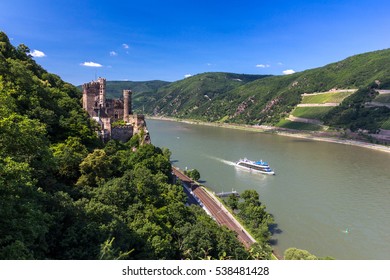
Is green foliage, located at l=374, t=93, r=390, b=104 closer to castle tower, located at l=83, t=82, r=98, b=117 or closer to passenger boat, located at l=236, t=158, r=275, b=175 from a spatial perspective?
passenger boat, located at l=236, t=158, r=275, b=175

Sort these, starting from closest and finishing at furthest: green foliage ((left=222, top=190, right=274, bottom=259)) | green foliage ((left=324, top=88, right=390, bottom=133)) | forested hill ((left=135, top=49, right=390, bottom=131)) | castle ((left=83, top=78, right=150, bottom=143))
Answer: green foliage ((left=222, top=190, right=274, bottom=259)) → castle ((left=83, top=78, right=150, bottom=143)) → green foliage ((left=324, top=88, right=390, bottom=133)) → forested hill ((left=135, top=49, right=390, bottom=131))

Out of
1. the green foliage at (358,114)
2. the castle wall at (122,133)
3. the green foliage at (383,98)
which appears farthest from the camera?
the green foliage at (383,98)

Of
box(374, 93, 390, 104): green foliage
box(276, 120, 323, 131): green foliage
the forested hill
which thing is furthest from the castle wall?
box(374, 93, 390, 104): green foliage

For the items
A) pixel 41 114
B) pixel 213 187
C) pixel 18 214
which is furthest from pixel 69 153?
pixel 213 187

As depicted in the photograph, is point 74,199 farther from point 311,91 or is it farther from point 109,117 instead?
point 311,91

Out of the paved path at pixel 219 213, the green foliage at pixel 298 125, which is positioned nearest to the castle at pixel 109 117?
the paved path at pixel 219 213

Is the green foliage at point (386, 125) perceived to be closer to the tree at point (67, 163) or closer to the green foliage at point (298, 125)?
the green foliage at point (298, 125)
